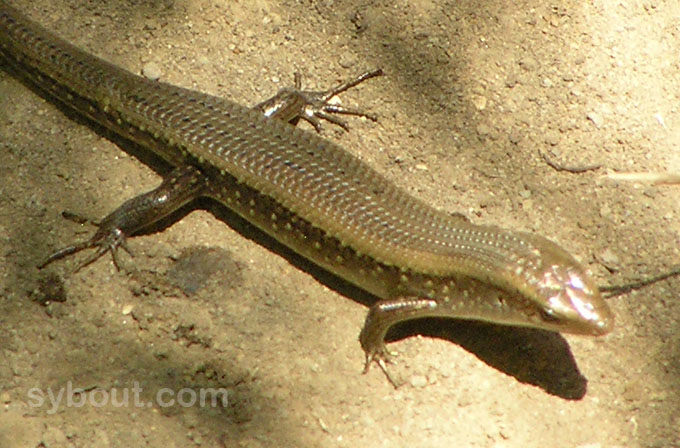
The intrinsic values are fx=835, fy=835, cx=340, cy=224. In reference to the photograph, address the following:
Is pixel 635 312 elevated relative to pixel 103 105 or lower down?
elevated

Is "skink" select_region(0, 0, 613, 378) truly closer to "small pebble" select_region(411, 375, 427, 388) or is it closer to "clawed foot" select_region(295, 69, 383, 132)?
"small pebble" select_region(411, 375, 427, 388)

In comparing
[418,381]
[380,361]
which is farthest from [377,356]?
[418,381]

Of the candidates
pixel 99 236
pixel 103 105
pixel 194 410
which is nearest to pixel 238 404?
pixel 194 410

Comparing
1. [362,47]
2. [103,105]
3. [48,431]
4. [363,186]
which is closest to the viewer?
[48,431]

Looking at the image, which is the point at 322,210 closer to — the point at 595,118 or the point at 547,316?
the point at 547,316

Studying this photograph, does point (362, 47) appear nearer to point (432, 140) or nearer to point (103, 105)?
point (432, 140)
